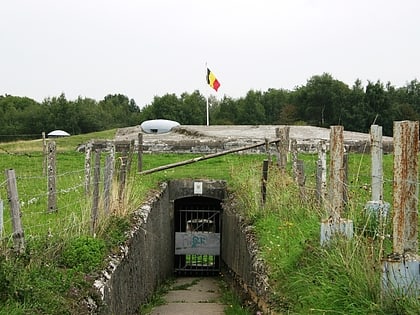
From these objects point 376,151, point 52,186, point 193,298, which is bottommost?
point 193,298

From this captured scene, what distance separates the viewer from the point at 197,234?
1722 centimetres

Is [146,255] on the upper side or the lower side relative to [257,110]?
lower

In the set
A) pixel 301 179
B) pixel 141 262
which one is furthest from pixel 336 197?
pixel 141 262

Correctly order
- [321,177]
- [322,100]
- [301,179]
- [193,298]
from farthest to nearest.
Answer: [322,100]
[193,298]
[301,179]
[321,177]

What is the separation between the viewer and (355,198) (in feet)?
27.5

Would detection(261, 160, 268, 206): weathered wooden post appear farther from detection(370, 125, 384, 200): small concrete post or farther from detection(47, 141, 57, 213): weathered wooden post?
detection(47, 141, 57, 213): weathered wooden post

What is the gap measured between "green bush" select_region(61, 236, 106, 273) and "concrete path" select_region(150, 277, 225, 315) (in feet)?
12.0

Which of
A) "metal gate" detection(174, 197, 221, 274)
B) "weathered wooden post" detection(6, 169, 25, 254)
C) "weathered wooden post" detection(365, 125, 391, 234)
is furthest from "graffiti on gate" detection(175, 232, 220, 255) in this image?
"weathered wooden post" detection(6, 169, 25, 254)

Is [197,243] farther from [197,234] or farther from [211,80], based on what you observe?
[211,80]

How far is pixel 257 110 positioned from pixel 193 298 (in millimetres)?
57922

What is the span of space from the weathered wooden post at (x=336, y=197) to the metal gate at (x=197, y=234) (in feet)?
33.7

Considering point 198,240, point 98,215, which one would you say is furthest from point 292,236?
point 198,240

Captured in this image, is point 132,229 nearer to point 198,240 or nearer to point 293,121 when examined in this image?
point 198,240

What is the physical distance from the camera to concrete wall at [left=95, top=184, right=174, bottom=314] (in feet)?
24.7
